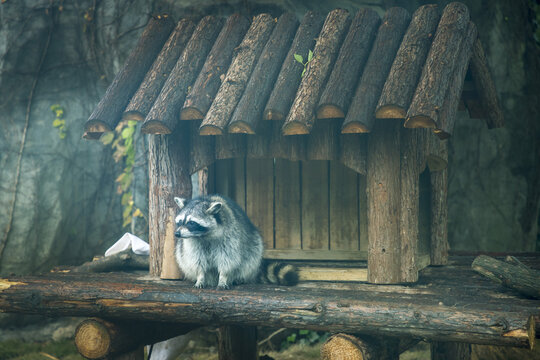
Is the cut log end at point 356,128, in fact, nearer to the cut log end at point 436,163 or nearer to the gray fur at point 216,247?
the gray fur at point 216,247

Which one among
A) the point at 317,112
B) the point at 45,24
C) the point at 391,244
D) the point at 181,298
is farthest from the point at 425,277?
the point at 45,24

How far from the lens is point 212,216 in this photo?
450 cm

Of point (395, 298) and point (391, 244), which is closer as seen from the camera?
point (395, 298)

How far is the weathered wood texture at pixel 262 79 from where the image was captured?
4.16 metres

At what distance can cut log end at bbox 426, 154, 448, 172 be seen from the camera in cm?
511

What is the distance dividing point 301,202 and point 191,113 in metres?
1.51

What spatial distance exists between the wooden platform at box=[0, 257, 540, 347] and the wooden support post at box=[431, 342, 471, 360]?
2.65ft

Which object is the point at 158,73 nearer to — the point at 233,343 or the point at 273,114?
the point at 273,114

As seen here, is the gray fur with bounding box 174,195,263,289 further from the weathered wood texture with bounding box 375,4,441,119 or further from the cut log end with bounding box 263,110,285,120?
the weathered wood texture with bounding box 375,4,441,119

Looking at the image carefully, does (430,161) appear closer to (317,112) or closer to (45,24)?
(317,112)

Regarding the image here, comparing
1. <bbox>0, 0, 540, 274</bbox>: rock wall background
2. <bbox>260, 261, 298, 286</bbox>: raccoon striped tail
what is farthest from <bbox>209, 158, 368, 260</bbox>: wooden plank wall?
<bbox>0, 0, 540, 274</bbox>: rock wall background

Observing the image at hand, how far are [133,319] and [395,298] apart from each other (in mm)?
1968

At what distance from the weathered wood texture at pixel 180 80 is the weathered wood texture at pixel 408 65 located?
1.57m

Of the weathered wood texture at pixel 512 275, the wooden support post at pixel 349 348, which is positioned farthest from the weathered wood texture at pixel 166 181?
the weathered wood texture at pixel 512 275
